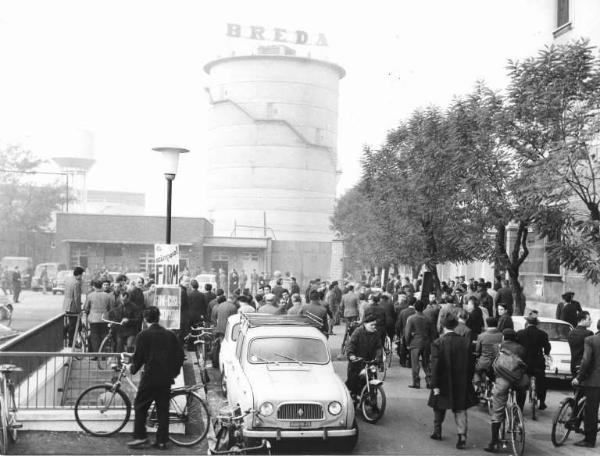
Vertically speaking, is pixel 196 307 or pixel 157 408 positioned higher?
pixel 196 307

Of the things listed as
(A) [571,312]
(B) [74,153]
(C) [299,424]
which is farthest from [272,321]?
(B) [74,153]

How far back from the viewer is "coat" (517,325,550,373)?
1209 cm

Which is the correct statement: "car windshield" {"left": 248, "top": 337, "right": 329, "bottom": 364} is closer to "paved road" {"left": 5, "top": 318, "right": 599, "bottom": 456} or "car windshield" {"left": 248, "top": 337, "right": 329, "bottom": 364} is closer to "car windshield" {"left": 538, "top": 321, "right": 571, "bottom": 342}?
"paved road" {"left": 5, "top": 318, "right": 599, "bottom": 456}

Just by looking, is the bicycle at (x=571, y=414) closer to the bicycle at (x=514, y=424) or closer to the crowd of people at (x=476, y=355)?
the crowd of people at (x=476, y=355)

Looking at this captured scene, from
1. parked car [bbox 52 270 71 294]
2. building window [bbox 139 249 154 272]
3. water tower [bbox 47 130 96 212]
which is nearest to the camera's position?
parked car [bbox 52 270 71 294]

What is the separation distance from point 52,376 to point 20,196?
47.0m

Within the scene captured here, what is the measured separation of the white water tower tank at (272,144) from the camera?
75.4 meters

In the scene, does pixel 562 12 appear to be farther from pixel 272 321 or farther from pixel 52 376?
pixel 52 376

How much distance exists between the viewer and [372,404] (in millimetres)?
11484

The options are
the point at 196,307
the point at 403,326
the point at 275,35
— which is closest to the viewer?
the point at 403,326

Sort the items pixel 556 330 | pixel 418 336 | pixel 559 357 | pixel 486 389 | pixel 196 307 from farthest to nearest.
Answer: pixel 196 307, pixel 556 330, pixel 559 357, pixel 418 336, pixel 486 389

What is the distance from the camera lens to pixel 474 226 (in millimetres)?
18984

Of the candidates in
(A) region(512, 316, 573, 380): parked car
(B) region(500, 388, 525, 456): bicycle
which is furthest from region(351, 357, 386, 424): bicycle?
(A) region(512, 316, 573, 380): parked car

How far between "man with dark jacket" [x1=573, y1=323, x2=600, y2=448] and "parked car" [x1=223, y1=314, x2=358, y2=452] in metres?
3.21
